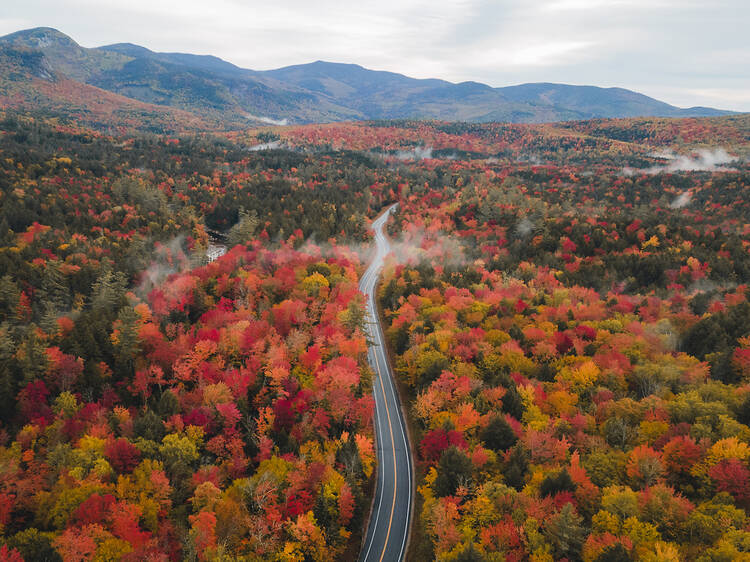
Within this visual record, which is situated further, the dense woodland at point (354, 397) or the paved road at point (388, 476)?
the paved road at point (388, 476)

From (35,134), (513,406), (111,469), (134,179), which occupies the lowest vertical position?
(111,469)

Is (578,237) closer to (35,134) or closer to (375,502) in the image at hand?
(375,502)

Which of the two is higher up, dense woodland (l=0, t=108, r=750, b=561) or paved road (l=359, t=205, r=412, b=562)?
dense woodland (l=0, t=108, r=750, b=561)

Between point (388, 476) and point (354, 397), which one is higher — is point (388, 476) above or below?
below

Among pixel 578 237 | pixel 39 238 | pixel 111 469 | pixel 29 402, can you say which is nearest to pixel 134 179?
pixel 39 238

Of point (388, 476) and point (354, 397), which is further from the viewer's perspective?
point (354, 397)
